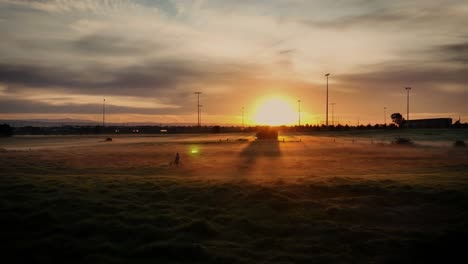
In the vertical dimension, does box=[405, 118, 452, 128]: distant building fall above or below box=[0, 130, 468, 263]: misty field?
above

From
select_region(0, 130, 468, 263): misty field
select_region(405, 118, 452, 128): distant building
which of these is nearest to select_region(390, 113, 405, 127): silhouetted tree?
select_region(405, 118, 452, 128): distant building

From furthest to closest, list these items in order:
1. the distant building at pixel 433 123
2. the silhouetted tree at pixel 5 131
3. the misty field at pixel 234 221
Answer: the distant building at pixel 433 123, the silhouetted tree at pixel 5 131, the misty field at pixel 234 221

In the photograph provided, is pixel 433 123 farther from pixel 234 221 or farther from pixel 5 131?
pixel 5 131

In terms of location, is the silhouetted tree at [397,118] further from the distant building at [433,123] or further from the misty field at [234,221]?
the misty field at [234,221]

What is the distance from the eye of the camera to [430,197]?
13586mm

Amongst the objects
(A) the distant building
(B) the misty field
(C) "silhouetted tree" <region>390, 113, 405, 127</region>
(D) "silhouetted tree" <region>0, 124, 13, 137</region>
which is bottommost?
(B) the misty field

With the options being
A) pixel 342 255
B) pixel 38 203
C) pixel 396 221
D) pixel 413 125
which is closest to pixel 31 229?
pixel 38 203

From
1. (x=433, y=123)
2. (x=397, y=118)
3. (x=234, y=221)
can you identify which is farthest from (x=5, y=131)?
(x=397, y=118)

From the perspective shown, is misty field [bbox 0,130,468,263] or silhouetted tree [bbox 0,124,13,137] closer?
misty field [bbox 0,130,468,263]

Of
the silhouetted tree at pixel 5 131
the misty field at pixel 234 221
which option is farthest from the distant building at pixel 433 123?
the silhouetted tree at pixel 5 131

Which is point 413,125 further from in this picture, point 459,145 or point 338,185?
point 338,185

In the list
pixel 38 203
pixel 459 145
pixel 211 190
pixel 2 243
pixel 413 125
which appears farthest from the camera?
pixel 413 125

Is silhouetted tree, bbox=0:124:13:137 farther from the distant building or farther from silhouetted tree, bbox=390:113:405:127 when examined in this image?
silhouetted tree, bbox=390:113:405:127

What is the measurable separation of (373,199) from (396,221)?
79.7 inches
